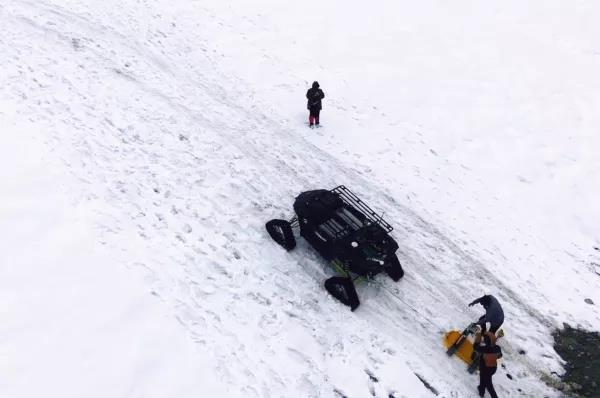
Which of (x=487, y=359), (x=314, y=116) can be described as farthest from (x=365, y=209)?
(x=314, y=116)

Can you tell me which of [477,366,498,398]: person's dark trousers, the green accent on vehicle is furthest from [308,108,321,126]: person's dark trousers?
[477,366,498,398]: person's dark trousers

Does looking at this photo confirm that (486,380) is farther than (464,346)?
No

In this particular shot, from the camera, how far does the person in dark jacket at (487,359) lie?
980 centimetres

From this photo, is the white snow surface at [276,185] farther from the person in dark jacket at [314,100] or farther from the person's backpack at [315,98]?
the person's backpack at [315,98]

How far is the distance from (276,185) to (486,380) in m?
7.38

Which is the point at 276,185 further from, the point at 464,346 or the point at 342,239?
the point at 464,346

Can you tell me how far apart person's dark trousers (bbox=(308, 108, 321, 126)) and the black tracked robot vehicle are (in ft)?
17.3

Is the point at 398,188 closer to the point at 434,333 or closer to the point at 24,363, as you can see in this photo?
the point at 434,333

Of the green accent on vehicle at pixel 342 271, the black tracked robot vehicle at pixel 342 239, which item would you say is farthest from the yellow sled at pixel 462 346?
the green accent on vehicle at pixel 342 271

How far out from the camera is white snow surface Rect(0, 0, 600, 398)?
9.70m

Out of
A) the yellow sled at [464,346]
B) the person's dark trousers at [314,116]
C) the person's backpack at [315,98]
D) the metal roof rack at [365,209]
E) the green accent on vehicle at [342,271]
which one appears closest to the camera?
the yellow sled at [464,346]

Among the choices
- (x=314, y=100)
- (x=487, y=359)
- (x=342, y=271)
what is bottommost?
(x=342, y=271)

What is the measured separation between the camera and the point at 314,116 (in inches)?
679

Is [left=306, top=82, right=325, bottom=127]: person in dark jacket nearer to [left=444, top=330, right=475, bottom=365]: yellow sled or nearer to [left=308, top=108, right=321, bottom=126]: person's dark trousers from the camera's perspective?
[left=308, top=108, right=321, bottom=126]: person's dark trousers
